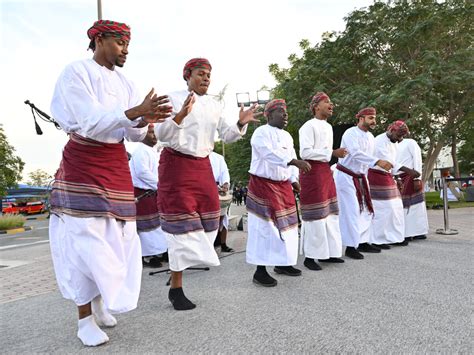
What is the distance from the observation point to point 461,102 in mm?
15125

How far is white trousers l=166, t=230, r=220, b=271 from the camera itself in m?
3.67

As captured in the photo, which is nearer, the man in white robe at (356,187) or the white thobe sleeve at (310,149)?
the white thobe sleeve at (310,149)

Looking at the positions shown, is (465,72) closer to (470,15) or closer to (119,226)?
(470,15)

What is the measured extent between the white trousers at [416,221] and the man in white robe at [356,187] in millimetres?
1435

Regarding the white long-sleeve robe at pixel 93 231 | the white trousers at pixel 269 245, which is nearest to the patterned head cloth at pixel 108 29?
the white long-sleeve robe at pixel 93 231

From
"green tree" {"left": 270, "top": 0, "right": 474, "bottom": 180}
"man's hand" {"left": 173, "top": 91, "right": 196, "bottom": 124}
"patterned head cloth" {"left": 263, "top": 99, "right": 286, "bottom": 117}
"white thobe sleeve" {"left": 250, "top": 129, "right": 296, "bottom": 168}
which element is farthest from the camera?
"green tree" {"left": 270, "top": 0, "right": 474, "bottom": 180}

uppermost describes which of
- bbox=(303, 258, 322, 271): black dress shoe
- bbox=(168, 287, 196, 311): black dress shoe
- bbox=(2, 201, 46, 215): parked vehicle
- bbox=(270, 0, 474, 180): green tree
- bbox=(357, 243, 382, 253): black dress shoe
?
bbox=(270, 0, 474, 180): green tree

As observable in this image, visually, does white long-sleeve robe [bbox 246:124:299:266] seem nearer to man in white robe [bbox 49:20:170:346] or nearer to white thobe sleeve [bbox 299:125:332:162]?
white thobe sleeve [bbox 299:125:332:162]

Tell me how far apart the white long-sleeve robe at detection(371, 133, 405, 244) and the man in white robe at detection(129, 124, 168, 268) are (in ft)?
10.6

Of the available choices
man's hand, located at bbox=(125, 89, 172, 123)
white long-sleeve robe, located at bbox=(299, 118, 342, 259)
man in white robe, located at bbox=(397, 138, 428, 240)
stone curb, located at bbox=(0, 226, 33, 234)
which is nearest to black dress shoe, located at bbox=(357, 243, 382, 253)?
white long-sleeve robe, located at bbox=(299, 118, 342, 259)

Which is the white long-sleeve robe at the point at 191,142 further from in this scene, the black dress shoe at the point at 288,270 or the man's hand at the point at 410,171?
the man's hand at the point at 410,171

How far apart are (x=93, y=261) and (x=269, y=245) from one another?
2.25 metres

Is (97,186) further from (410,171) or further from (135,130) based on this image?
(410,171)

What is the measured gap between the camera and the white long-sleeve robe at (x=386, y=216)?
6566 millimetres
